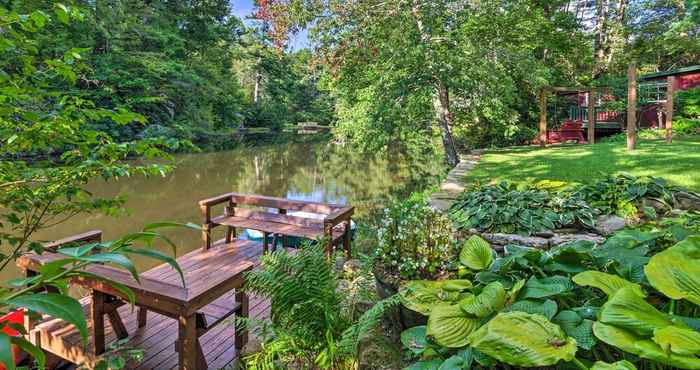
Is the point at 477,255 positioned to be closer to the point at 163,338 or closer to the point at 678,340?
the point at 678,340

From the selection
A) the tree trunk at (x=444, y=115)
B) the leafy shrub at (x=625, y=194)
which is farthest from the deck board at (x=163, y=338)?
the tree trunk at (x=444, y=115)

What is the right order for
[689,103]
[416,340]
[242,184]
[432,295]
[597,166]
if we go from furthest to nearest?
[242,184], [689,103], [597,166], [432,295], [416,340]

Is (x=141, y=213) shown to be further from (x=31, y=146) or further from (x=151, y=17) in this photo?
(x=151, y=17)

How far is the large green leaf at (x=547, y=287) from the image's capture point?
1.47 metres

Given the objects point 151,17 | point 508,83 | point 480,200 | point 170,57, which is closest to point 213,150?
point 170,57

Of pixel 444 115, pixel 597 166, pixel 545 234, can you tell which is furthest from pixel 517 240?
pixel 444 115

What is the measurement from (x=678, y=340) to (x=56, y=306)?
1.42 metres

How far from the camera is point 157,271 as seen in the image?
4258 millimetres

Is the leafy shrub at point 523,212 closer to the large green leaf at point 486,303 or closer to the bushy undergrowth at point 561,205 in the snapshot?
the bushy undergrowth at point 561,205

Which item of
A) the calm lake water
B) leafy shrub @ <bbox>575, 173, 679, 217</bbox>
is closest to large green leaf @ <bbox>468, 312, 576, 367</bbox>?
leafy shrub @ <bbox>575, 173, 679, 217</bbox>

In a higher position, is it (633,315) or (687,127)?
(687,127)

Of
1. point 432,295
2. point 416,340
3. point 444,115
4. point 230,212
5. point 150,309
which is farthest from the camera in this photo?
point 444,115

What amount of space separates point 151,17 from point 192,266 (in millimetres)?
20435

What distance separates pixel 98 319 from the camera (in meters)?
2.72
